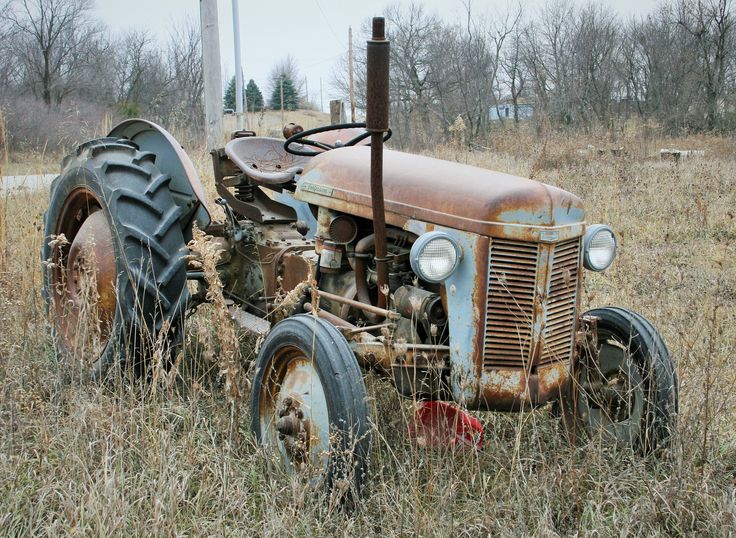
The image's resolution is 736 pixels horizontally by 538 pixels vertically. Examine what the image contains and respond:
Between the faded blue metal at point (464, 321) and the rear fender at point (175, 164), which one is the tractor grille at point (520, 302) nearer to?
the faded blue metal at point (464, 321)

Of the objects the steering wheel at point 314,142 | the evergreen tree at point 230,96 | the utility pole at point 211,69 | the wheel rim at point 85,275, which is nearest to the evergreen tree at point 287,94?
the evergreen tree at point 230,96

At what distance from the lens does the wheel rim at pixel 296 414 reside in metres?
2.53

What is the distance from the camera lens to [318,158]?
130 inches

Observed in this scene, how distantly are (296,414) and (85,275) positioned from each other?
3.82ft

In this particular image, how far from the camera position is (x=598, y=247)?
276cm

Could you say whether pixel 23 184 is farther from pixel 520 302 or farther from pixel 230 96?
pixel 230 96

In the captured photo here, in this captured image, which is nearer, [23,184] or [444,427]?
[444,427]

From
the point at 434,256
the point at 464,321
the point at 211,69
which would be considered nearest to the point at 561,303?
the point at 464,321

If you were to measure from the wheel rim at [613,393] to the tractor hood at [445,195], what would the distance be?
62cm

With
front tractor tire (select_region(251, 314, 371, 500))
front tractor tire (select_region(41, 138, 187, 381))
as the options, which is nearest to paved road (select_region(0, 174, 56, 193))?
front tractor tire (select_region(41, 138, 187, 381))

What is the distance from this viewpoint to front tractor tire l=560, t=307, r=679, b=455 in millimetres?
2734

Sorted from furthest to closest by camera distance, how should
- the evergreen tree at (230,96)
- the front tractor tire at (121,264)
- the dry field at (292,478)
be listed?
the evergreen tree at (230,96)
the front tractor tire at (121,264)
the dry field at (292,478)

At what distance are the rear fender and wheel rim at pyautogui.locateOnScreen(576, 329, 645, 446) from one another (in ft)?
6.43

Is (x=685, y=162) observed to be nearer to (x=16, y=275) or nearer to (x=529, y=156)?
(x=529, y=156)
